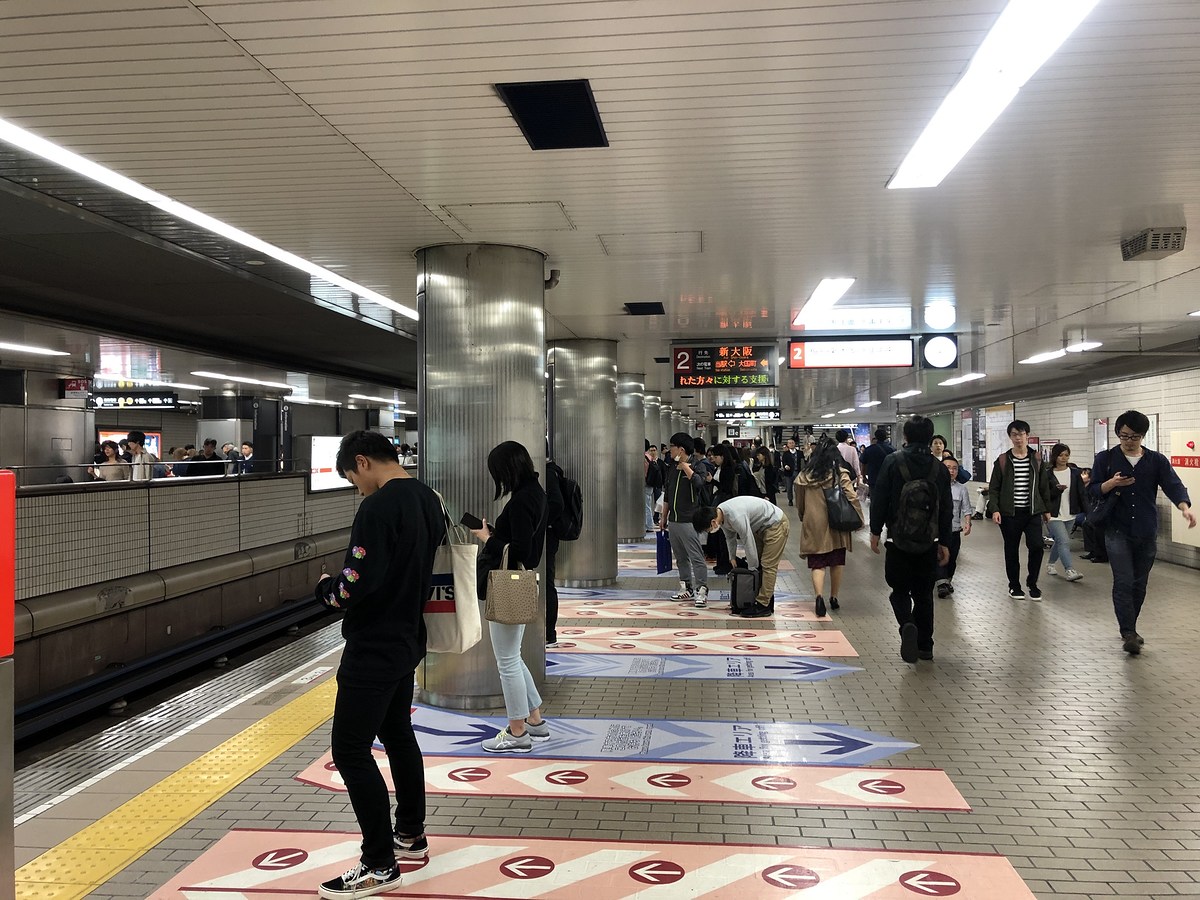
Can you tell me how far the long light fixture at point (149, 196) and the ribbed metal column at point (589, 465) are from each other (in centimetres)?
381

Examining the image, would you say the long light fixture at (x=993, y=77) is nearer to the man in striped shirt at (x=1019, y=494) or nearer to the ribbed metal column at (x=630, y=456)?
the man in striped shirt at (x=1019, y=494)

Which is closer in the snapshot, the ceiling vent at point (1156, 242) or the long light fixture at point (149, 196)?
the long light fixture at point (149, 196)

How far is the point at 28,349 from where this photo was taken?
48.6 feet

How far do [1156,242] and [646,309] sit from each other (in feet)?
16.4

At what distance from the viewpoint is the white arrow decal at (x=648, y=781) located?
14.5 feet

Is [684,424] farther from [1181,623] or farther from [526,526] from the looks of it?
[526,526]

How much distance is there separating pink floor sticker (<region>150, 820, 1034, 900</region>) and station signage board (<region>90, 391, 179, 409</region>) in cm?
2412

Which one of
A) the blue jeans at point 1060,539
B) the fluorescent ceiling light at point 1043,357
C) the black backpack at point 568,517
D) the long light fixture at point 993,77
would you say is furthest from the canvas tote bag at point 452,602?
the fluorescent ceiling light at point 1043,357

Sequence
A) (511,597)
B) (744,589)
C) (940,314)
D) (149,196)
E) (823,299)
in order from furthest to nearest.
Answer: (940,314) < (823,299) < (744,589) < (149,196) < (511,597)

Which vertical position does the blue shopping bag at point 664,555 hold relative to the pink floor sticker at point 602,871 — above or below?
above

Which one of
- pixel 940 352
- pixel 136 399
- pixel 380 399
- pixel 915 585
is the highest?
pixel 380 399

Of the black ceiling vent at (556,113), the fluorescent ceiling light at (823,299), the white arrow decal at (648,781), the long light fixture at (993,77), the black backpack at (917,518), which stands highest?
the fluorescent ceiling light at (823,299)

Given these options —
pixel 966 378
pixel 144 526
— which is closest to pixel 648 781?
pixel 144 526

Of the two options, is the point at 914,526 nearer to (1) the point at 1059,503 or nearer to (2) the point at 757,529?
(2) the point at 757,529
